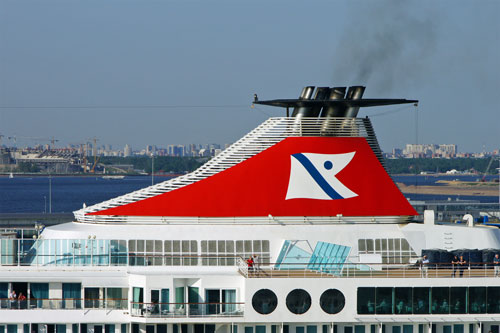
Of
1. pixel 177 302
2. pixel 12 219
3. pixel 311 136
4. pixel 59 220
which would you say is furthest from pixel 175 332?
pixel 12 219

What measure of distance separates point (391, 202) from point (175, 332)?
9868mm

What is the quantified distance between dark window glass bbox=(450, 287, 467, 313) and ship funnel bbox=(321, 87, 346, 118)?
28.5ft

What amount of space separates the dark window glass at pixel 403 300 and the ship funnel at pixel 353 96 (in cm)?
820

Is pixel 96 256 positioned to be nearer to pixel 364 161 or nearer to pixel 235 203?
pixel 235 203

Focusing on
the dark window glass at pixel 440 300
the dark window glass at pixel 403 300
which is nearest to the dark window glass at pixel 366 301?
the dark window glass at pixel 403 300

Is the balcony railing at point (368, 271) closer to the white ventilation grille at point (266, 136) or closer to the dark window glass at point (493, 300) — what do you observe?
the dark window glass at point (493, 300)

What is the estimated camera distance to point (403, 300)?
29109 millimetres

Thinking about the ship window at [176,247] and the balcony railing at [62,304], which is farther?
the ship window at [176,247]

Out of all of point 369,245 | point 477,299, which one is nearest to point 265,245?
point 369,245

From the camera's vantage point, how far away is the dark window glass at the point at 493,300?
29.4 m

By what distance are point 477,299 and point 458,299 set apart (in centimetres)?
67

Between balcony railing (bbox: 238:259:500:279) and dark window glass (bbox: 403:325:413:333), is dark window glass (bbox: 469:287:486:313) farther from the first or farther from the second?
dark window glass (bbox: 403:325:413:333)

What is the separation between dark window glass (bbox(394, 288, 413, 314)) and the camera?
2908cm

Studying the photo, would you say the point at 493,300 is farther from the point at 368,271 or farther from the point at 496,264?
the point at 368,271
